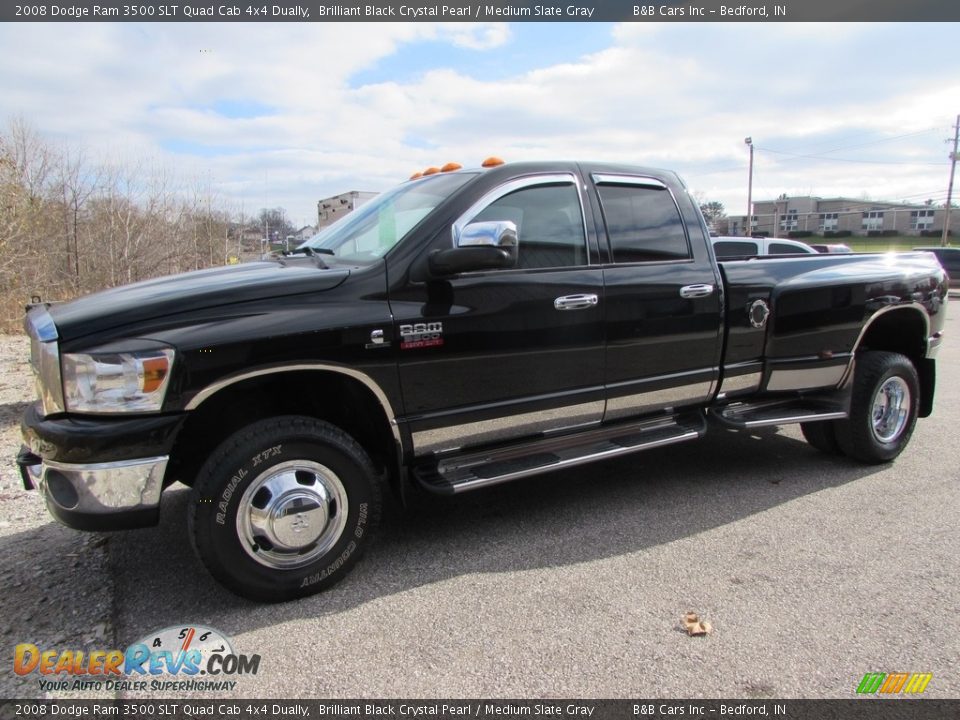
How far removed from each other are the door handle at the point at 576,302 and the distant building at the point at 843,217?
84949 mm

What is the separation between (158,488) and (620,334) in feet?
8.13

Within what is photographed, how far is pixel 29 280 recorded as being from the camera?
43.9 feet

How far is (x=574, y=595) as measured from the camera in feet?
9.62

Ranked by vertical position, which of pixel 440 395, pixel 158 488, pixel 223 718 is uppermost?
pixel 440 395

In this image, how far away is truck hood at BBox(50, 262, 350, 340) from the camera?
2561 mm

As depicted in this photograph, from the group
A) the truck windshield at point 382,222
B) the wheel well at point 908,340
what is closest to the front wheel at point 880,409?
the wheel well at point 908,340

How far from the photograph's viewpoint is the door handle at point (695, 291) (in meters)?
3.90

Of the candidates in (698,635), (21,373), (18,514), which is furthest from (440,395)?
(21,373)

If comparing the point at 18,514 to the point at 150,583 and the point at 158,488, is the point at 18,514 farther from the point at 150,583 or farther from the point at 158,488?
the point at 158,488

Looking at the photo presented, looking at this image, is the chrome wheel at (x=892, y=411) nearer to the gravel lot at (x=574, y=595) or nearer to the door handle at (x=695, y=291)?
the gravel lot at (x=574, y=595)

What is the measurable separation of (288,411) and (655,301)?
219cm

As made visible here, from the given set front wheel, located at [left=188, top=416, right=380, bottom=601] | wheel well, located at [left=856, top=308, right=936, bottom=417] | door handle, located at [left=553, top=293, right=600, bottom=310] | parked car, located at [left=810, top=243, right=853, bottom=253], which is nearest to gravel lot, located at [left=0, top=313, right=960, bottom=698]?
front wheel, located at [left=188, top=416, right=380, bottom=601]

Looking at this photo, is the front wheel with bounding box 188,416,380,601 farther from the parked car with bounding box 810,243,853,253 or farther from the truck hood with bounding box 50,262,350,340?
the parked car with bounding box 810,243,853,253

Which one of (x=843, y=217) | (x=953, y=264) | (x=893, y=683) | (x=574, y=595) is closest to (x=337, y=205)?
(x=574, y=595)
